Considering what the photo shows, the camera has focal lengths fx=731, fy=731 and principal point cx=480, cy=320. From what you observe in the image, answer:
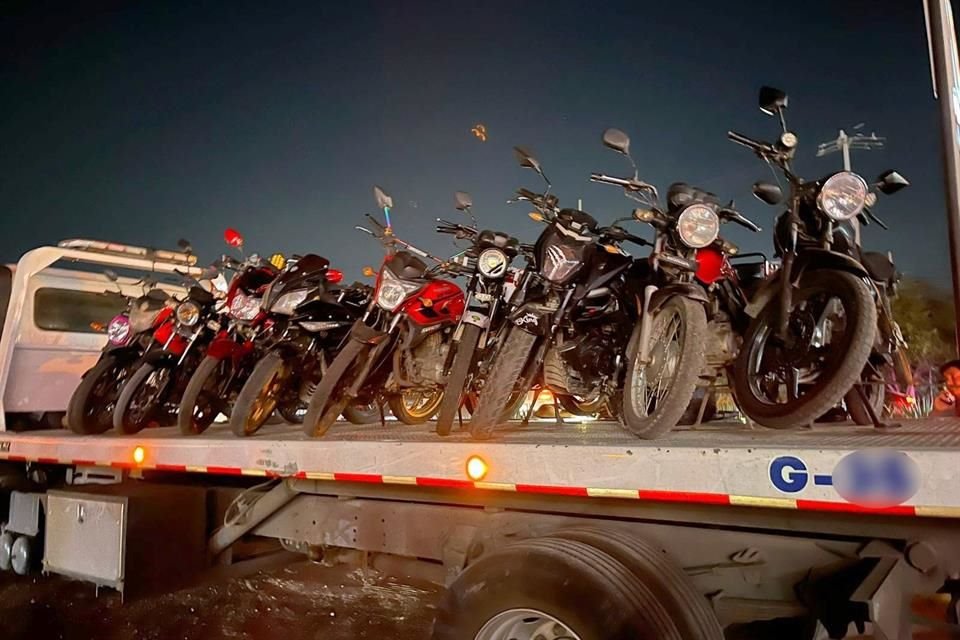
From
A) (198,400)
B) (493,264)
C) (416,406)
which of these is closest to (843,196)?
(493,264)

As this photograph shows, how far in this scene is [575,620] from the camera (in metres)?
2.42

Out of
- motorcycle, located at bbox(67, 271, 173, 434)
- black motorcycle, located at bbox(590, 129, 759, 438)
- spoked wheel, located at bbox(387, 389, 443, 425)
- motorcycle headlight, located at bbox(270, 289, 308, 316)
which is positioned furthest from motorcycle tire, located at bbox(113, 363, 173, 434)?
black motorcycle, located at bbox(590, 129, 759, 438)

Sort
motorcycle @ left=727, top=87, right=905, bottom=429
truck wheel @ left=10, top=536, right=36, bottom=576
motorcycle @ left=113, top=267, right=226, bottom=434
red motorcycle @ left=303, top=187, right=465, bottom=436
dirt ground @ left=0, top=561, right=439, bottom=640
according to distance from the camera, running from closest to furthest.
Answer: motorcycle @ left=727, top=87, right=905, bottom=429 → dirt ground @ left=0, top=561, right=439, bottom=640 → red motorcycle @ left=303, top=187, right=465, bottom=436 → truck wheel @ left=10, top=536, right=36, bottom=576 → motorcycle @ left=113, top=267, right=226, bottom=434

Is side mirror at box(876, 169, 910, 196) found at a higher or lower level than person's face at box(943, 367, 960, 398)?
higher

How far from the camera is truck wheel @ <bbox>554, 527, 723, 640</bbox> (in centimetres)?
236

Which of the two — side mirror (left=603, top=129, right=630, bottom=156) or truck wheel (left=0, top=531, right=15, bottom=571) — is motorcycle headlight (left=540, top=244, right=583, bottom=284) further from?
truck wheel (left=0, top=531, right=15, bottom=571)

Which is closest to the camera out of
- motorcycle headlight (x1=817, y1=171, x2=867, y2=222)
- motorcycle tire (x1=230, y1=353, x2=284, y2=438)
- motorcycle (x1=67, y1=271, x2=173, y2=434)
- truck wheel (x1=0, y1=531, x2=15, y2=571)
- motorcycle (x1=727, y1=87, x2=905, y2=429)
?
motorcycle (x1=727, y1=87, x2=905, y2=429)

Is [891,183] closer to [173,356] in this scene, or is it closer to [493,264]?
[493,264]

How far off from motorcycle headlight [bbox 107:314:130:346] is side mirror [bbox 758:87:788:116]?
521 centimetres

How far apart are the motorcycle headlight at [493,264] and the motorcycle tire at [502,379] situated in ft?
1.16

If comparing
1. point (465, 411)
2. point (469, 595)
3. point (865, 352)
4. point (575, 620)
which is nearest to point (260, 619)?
point (465, 411)

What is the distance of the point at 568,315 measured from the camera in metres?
3.92

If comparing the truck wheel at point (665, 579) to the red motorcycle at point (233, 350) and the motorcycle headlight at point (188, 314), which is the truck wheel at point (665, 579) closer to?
the red motorcycle at point (233, 350)

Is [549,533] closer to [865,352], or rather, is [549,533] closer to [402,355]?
[865,352]
